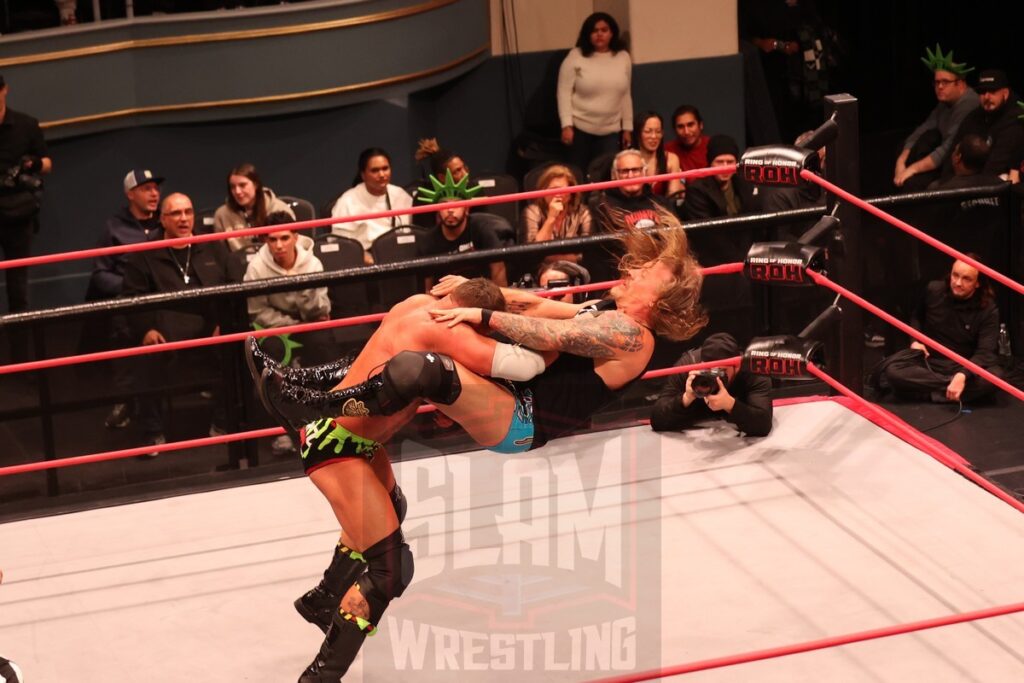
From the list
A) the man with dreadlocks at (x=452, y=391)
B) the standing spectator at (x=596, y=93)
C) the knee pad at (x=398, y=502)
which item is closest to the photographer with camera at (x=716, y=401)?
the man with dreadlocks at (x=452, y=391)

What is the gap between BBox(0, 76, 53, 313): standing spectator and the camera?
6.53m

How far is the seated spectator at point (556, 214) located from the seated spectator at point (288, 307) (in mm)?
939

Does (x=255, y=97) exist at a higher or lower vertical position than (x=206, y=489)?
higher

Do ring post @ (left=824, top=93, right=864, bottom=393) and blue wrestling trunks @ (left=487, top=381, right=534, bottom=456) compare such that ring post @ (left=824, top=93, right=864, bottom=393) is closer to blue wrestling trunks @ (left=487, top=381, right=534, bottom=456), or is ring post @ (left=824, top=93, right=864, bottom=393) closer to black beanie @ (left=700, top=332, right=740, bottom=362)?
black beanie @ (left=700, top=332, right=740, bottom=362)

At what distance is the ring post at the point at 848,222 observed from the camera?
4.30m

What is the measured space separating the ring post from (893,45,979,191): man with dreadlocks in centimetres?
344

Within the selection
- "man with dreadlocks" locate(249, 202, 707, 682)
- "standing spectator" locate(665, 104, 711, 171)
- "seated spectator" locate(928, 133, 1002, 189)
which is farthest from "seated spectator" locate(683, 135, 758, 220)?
"man with dreadlocks" locate(249, 202, 707, 682)

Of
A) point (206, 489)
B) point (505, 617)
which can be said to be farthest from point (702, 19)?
point (505, 617)

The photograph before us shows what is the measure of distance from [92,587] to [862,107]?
8553 millimetres

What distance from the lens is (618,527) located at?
3.89 metres

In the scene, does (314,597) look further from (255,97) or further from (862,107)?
(862,107)

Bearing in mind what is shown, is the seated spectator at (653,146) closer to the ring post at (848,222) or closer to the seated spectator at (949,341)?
the seated spectator at (949,341)

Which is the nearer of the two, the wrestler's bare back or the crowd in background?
the wrestler's bare back

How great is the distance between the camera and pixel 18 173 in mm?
6535
